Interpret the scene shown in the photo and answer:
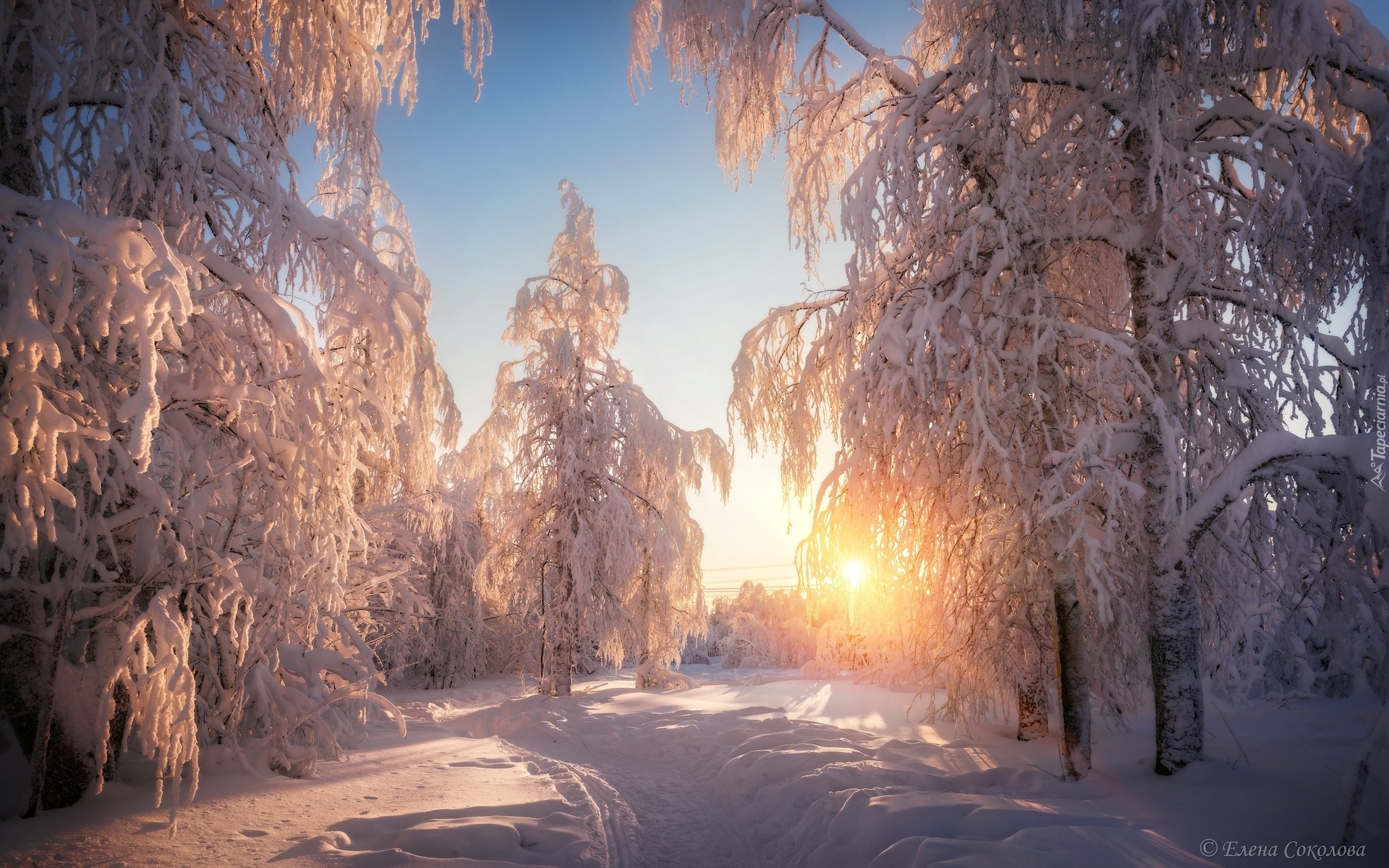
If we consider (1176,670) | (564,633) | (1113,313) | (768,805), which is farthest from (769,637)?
(1113,313)

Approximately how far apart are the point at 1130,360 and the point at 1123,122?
219cm

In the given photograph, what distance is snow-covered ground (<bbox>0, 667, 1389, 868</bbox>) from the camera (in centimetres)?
313

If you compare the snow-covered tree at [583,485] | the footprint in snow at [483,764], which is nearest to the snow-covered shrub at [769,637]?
the snow-covered tree at [583,485]

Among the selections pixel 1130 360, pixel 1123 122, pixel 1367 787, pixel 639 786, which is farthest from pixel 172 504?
pixel 1123 122

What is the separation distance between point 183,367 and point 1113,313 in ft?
24.7

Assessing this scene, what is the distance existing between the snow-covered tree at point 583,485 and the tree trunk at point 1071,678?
24.1 feet

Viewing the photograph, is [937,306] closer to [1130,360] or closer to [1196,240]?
[1130,360]

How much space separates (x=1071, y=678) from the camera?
15.4 ft

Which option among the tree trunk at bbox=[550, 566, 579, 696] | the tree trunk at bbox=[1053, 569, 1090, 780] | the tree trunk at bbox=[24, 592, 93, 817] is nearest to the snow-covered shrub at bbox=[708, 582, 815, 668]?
the tree trunk at bbox=[550, 566, 579, 696]

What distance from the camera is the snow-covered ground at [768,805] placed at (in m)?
3.13

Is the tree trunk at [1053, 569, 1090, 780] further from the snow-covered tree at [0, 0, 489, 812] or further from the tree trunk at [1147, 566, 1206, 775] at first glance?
the snow-covered tree at [0, 0, 489, 812]

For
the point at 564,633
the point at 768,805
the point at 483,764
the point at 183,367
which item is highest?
the point at 183,367

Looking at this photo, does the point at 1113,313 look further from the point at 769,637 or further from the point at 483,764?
the point at 769,637

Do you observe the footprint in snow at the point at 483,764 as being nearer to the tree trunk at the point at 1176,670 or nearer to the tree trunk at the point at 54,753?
the tree trunk at the point at 54,753
